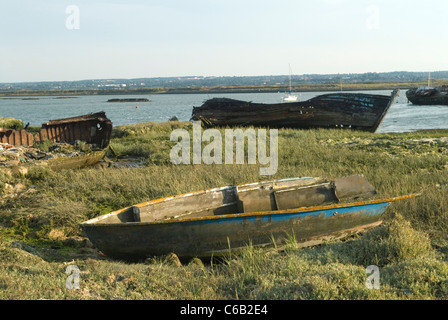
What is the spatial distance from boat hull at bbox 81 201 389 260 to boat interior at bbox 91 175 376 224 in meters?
1.20

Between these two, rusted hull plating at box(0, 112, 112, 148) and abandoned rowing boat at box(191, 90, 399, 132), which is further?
abandoned rowing boat at box(191, 90, 399, 132)

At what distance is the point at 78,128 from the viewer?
71.7 ft

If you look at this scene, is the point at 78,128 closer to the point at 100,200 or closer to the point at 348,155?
the point at 100,200

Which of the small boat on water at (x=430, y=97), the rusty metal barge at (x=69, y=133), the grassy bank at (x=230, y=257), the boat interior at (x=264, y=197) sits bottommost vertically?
the grassy bank at (x=230, y=257)

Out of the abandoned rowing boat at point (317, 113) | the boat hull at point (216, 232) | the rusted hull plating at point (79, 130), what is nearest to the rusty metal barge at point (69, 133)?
the rusted hull plating at point (79, 130)

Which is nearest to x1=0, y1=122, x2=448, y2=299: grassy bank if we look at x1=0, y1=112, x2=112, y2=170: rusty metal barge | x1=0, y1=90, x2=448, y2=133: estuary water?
x1=0, y1=112, x2=112, y2=170: rusty metal barge

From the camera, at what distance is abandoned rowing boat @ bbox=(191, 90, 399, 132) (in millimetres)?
27672

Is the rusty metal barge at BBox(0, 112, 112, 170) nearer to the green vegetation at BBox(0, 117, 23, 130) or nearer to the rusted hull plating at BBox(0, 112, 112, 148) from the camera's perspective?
the rusted hull plating at BBox(0, 112, 112, 148)

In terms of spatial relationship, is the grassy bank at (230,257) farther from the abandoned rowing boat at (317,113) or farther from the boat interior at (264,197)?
the abandoned rowing boat at (317,113)

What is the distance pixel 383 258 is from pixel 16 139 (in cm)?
1749

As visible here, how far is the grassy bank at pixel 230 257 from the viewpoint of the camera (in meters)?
5.68

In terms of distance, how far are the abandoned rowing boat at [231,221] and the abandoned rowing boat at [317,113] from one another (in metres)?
19.0

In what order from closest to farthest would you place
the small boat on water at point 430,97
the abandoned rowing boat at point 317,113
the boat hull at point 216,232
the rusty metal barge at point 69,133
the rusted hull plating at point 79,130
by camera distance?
1. the boat hull at point 216,232
2. the rusty metal barge at point 69,133
3. the rusted hull plating at point 79,130
4. the abandoned rowing boat at point 317,113
5. the small boat on water at point 430,97
